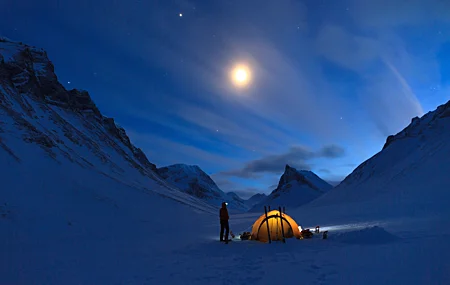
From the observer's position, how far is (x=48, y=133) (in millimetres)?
64938

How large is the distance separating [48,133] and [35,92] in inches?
1072

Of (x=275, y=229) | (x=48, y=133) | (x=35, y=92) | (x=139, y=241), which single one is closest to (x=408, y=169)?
(x=275, y=229)

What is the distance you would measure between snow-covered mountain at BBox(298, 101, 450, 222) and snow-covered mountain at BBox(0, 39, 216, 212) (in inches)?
2113

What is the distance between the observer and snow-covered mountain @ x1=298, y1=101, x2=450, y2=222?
210ft

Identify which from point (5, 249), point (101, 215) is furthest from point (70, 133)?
point (5, 249)

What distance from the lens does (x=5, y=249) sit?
1598 centimetres

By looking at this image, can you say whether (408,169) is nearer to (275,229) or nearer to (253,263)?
(275,229)

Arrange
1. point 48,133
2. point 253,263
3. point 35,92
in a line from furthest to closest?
point 35,92 → point 48,133 → point 253,263

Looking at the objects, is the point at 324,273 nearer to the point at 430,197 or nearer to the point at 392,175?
the point at 430,197

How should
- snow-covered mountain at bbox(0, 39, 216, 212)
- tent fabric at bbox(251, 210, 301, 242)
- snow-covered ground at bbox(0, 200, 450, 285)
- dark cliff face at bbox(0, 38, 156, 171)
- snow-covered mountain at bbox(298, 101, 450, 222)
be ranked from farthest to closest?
1. snow-covered mountain at bbox(298, 101, 450, 222)
2. dark cliff face at bbox(0, 38, 156, 171)
3. snow-covered mountain at bbox(0, 39, 216, 212)
4. tent fabric at bbox(251, 210, 301, 242)
5. snow-covered ground at bbox(0, 200, 450, 285)

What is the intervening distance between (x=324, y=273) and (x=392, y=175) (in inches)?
3733

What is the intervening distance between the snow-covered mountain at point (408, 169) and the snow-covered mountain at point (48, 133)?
53.7 metres

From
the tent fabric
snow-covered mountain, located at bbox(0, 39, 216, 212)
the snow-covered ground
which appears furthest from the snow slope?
the tent fabric

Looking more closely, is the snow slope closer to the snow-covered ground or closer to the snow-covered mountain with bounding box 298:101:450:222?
the snow-covered ground
